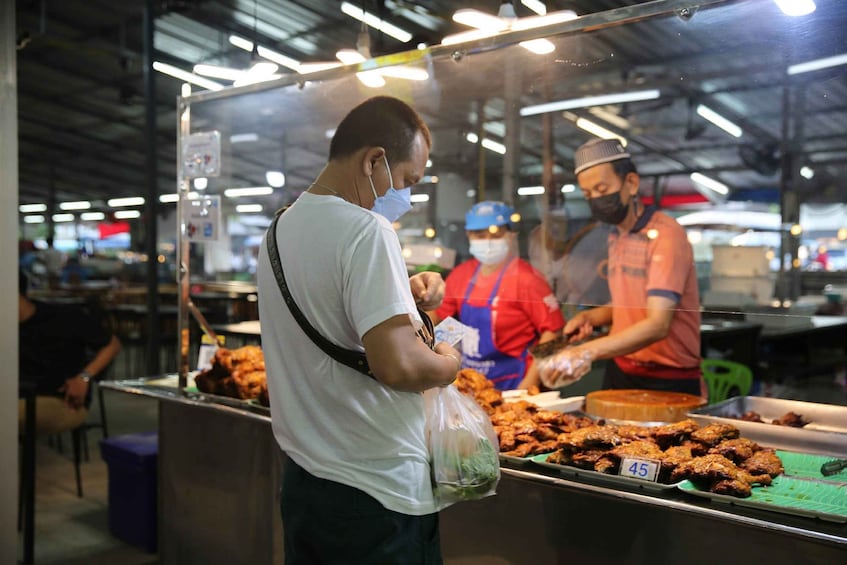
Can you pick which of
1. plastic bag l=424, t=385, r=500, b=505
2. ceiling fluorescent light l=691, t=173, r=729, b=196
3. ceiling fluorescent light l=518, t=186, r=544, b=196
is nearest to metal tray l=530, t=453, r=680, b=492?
plastic bag l=424, t=385, r=500, b=505

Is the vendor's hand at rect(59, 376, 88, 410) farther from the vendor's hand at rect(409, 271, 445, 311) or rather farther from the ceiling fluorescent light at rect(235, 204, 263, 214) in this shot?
the vendor's hand at rect(409, 271, 445, 311)

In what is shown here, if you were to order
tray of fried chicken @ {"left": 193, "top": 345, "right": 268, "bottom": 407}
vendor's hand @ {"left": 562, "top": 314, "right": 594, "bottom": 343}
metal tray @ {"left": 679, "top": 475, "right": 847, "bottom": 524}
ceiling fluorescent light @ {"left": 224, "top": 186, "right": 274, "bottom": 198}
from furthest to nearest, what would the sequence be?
ceiling fluorescent light @ {"left": 224, "top": 186, "right": 274, "bottom": 198} < vendor's hand @ {"left": 562, "top": 314, "right": 594, "bottom": 343} < tray of fried chicken @ {"left": 193, "top": 345, "right": 268, "bottom": 407} < metal tray @ {"left": 679, "top": 475, "right": 847, "bottom": 524}

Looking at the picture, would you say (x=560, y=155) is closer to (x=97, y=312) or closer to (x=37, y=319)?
(x=37, y=319)

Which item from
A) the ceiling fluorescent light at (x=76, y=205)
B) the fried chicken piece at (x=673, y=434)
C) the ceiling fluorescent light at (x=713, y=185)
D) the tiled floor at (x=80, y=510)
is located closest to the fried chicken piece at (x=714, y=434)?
the fried chicken piece at (x=673, y=434)

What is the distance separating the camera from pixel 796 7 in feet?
6.70

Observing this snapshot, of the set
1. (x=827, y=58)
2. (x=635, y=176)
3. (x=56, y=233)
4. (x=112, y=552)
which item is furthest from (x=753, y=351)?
(x=56, y=233)

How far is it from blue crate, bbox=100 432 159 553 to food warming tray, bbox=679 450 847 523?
2.88 meters

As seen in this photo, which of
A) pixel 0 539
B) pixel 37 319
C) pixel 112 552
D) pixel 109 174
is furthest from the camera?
pixel 109 174

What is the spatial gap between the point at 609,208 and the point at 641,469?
1.57m

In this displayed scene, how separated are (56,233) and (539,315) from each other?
17206mm

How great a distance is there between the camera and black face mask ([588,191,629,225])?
321 centimetres

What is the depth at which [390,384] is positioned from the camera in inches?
58.4

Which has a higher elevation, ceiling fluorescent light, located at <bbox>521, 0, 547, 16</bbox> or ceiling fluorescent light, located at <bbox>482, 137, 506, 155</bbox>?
ceiling fluorescent light, located at <bbox>521, 0, 547, 16</bbox>

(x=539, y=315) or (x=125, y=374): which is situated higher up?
(x=539, y=315)
